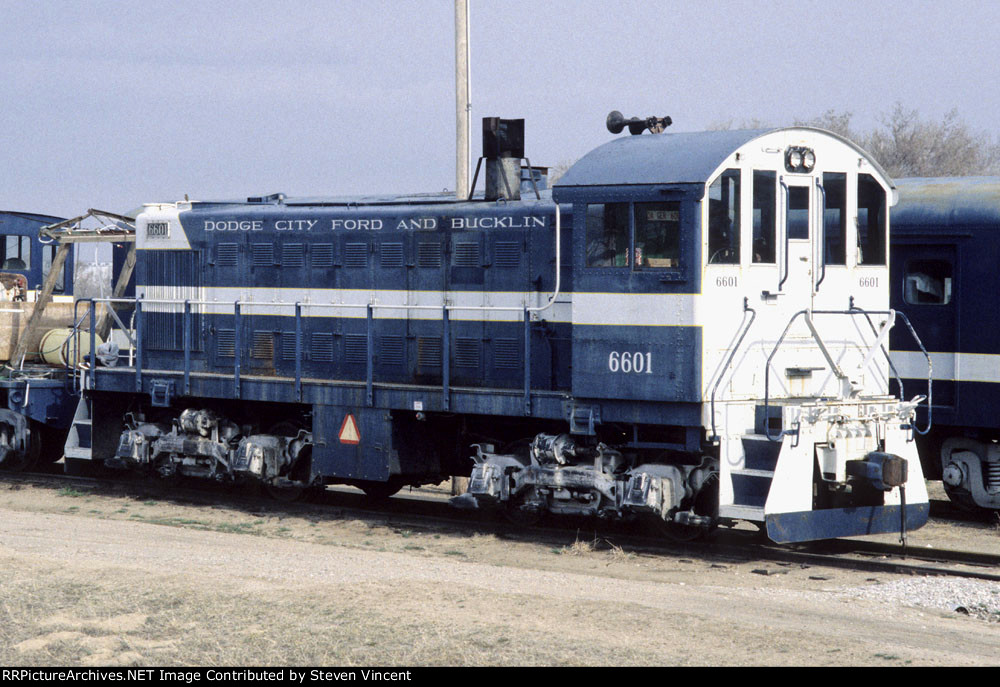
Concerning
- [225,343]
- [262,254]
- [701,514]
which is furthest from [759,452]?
[225,343]

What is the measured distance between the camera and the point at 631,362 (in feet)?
40.6

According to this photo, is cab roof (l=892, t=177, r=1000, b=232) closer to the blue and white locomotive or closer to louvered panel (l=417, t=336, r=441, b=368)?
the blue and white locomotive

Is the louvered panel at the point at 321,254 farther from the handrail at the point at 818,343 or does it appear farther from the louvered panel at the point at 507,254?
the handrail at the point at 818,343

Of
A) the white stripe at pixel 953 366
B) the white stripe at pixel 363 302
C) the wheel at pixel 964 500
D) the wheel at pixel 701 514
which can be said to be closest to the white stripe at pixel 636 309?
the white stripe at pixel 363 302

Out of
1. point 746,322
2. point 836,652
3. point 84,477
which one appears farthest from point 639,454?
point 84,477

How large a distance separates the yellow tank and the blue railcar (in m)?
10.4

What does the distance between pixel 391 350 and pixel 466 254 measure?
59.7 inches

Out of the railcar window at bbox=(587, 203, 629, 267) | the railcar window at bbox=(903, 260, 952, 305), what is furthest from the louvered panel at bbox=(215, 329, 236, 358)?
the railcar window at bbox=(903, 260, 952, 305)

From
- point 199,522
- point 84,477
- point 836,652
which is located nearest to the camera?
point 836,652

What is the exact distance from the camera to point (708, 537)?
13.4m

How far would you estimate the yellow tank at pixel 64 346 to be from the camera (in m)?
17.2
